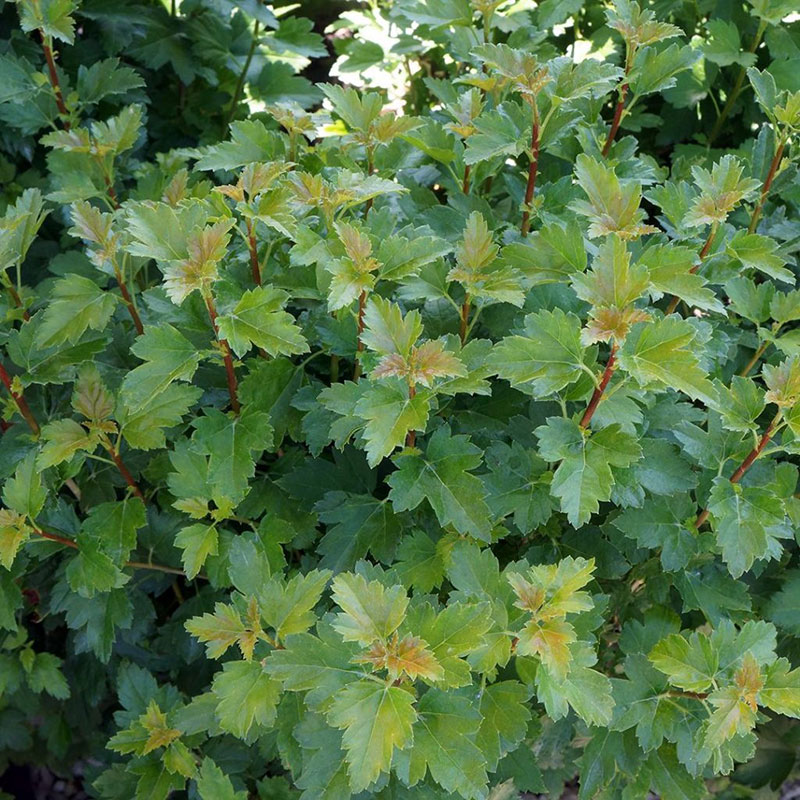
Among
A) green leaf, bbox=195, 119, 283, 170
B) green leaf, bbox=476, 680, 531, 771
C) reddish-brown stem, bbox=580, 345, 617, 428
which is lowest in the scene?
green leaf, bbox=476, 680, 531, 771

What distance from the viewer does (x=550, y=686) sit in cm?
105

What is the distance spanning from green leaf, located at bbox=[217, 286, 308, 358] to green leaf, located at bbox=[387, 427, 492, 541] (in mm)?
218

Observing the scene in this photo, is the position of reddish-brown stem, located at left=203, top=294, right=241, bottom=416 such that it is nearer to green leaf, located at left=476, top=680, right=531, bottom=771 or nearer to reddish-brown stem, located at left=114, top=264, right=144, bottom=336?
reddish-brown stem, located at left=114, top=264, right=144, bottom=336

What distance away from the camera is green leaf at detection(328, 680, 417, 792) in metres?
0.92

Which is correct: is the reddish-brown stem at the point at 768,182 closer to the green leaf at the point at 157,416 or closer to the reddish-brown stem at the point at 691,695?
the reddish-brown stem at the point at 691,695

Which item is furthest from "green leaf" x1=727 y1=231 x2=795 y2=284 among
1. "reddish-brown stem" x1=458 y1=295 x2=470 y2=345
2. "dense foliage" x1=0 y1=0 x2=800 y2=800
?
"reddish-brown stem" x1=458 y1=295 x2=470 y2=345

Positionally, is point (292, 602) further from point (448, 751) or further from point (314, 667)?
point (448, 751)

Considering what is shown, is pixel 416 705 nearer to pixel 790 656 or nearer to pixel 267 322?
pixel 267 322

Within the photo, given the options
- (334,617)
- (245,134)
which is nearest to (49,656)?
(334,617)

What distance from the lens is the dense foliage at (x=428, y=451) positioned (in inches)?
41.2

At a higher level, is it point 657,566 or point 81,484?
point 81,484

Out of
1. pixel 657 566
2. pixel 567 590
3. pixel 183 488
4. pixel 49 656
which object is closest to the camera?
pixel 567 590

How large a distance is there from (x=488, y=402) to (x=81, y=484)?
0.70 metres

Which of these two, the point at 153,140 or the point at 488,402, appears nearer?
the point at 488,402
